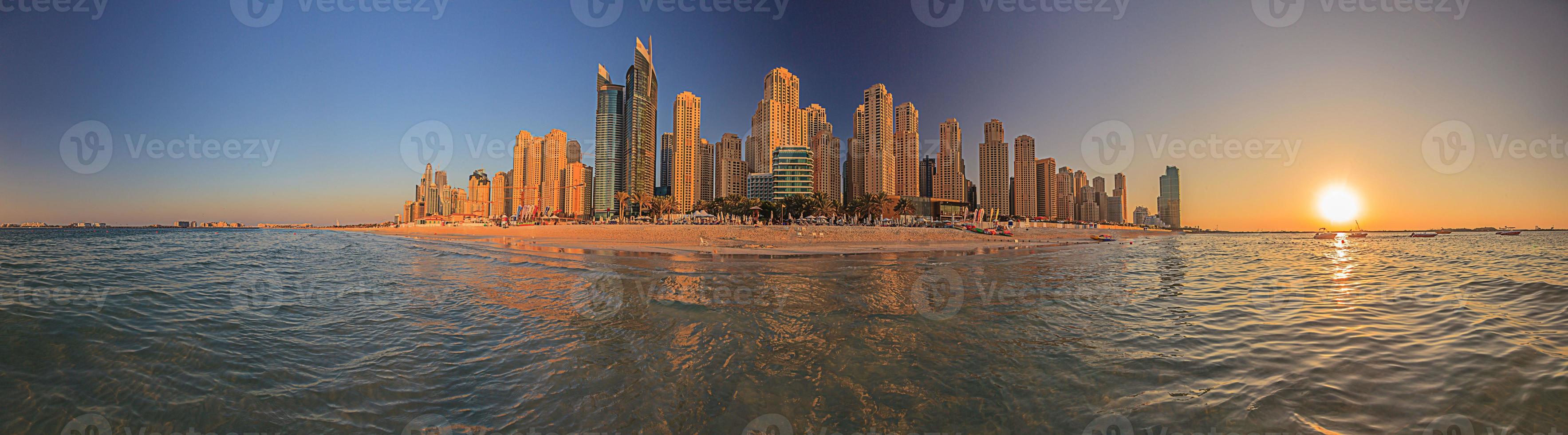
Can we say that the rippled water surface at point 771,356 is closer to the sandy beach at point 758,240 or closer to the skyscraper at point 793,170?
the sandy beach at point 758,240

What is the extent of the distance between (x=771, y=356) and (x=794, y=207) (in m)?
97.3

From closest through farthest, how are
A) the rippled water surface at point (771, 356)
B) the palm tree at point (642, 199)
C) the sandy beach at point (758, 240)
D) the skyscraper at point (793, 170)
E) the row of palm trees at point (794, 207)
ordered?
the rippled water surface at point (771, 356) < the sandy beach at point (758, 240) < the palm tree at point (642, 199) < the row of palm trees at point (794, 207) < the skyscraper at point (793, 170)

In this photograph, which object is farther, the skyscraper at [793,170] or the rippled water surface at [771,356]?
the skyscraper at [793,170]

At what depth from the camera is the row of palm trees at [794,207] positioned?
104m

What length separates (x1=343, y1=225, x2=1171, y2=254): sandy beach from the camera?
34.3 m

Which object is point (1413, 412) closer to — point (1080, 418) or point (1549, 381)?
point (1549, 381)

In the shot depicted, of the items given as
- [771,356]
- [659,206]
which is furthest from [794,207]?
[771,356]

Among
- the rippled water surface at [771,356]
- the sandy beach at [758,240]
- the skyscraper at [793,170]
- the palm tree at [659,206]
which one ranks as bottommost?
the rippled water surface at [771,356]

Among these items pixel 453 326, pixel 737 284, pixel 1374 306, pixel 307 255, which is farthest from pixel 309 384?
pixel 307 255

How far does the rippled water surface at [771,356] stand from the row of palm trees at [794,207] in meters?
88.4

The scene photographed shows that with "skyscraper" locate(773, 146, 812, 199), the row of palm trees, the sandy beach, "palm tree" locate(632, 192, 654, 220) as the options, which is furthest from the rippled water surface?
"skyscraper" locate(773, 146, 812, 199)

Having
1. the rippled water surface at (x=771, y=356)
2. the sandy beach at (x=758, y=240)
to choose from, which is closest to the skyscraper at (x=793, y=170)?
the sandy beach at (x=758, y=240)

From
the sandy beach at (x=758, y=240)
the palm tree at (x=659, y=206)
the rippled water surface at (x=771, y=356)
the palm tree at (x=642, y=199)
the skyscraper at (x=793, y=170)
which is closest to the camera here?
the rippled water surface at (x=771, y=356)

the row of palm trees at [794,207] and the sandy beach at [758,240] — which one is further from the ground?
the row of palm trees at [794,207]
